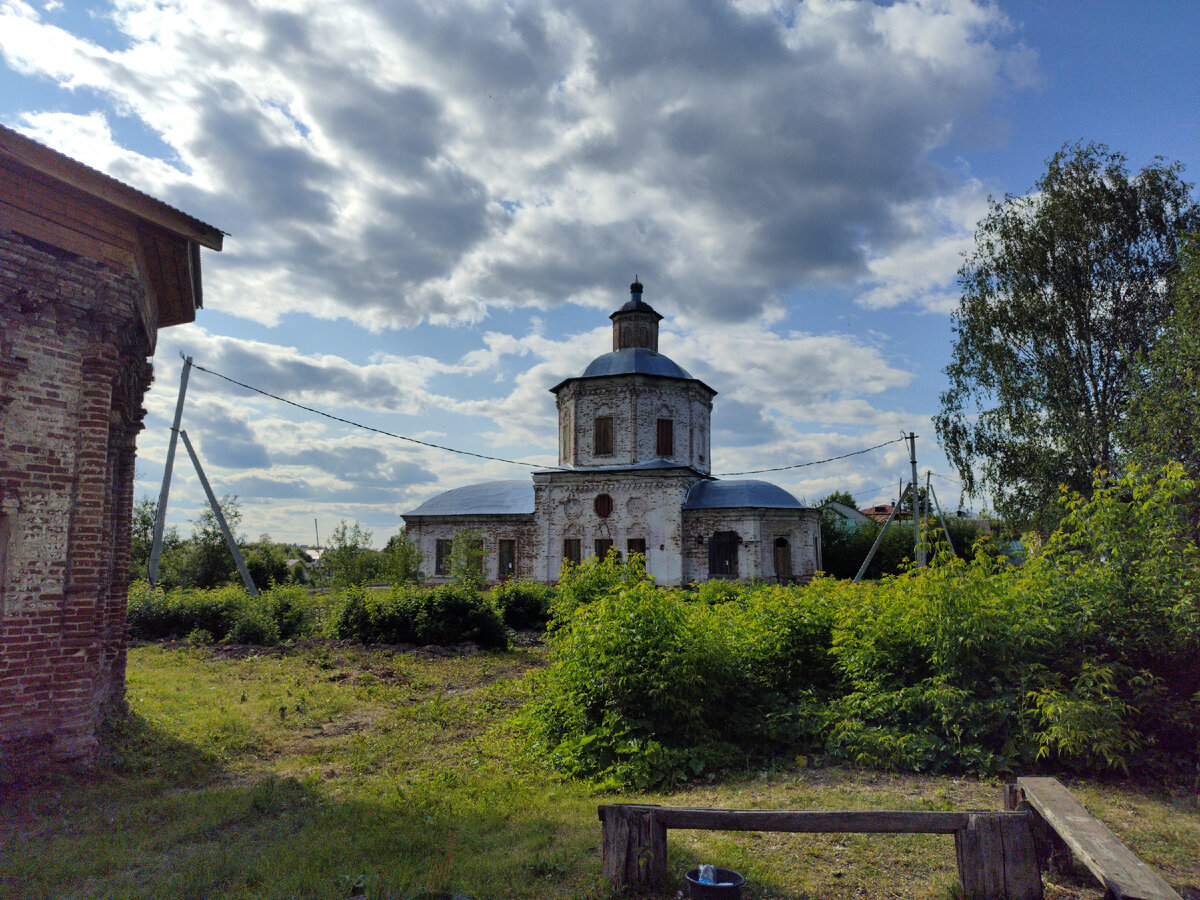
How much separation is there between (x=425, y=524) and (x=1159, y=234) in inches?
1074

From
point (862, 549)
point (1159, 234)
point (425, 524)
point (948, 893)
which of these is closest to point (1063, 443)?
point (1159, 234)

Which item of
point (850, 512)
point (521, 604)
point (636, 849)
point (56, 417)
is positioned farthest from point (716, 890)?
point (850, 512)

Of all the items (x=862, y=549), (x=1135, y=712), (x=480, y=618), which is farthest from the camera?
(x=862, y=549)

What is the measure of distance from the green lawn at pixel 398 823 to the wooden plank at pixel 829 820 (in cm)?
58

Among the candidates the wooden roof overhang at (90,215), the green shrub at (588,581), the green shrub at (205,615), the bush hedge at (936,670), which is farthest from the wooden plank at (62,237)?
the green shrub at (205,615)

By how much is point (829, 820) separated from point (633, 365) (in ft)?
88.0

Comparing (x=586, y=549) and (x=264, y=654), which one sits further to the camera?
(x=586, y=549)

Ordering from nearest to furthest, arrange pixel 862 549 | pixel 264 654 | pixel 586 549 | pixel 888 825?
pixel 888 825 < pixel 264 654 < pixel 586 549 < pixel 862 549

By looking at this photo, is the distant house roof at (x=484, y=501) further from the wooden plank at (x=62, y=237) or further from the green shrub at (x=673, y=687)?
the wooden plank at (x=62, y=237)

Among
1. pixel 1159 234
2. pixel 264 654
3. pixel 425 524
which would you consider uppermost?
pixel 1159 234

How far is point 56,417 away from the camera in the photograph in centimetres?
659

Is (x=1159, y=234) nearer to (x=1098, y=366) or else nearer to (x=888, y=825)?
(x=1098, y=366)

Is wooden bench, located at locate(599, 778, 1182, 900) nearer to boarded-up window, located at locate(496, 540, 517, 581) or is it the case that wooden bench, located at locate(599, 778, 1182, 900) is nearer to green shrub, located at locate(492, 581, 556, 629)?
green shrub, located at locate(492, 581, 556, 629)

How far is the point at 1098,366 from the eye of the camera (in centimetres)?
1812
